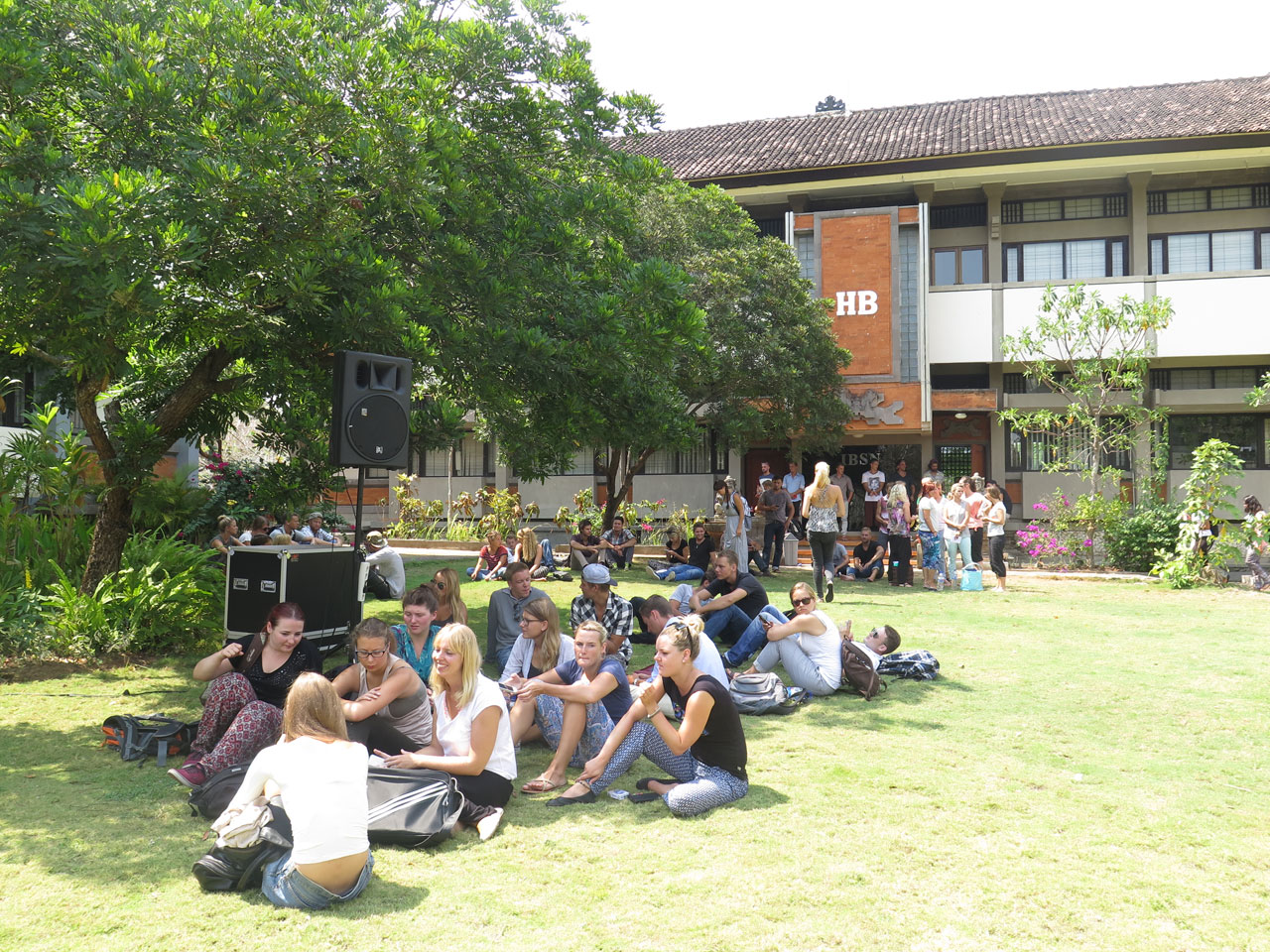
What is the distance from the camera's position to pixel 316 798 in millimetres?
3984

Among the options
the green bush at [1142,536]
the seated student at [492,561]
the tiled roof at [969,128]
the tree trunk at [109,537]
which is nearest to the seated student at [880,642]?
the tree trunk at [109,537]

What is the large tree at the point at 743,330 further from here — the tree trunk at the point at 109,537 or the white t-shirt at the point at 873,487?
the tree trunk at the point at 109,537

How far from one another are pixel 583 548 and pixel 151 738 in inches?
452

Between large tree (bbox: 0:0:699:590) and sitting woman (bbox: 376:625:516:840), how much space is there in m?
3.07

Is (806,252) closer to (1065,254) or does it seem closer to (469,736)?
(1065,254)

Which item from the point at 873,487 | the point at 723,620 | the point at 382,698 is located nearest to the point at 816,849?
the point at 382,698

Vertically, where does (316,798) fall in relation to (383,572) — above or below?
below

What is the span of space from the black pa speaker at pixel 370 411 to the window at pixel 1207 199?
21.6 m

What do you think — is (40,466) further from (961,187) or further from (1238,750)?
(961,187)

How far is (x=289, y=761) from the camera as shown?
4121mm

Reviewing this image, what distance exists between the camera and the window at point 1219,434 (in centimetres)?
2328

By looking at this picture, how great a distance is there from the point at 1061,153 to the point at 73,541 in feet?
69.8

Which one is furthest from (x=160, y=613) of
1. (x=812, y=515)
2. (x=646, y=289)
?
(x=812, y=515)

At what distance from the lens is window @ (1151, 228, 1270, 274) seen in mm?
22984
